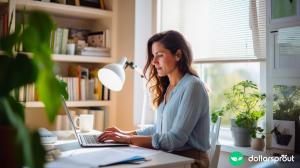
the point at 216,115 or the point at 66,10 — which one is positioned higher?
the point at 66,10

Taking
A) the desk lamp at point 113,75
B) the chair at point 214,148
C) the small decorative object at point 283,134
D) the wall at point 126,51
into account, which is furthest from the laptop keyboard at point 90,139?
the small decorative object at point 283,134

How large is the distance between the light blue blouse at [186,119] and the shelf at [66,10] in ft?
3.93

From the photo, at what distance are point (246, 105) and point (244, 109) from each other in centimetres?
3

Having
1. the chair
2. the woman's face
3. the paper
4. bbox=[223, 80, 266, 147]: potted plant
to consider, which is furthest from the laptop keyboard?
bbox=[223, 80, 266, 147]: potted plant

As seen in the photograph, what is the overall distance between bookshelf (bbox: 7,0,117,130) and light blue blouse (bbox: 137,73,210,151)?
3.27ft

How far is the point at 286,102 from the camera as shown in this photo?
5.98 ft

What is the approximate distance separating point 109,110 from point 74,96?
324mm

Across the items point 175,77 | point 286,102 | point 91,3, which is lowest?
point 286,102

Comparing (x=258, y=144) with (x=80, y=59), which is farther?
(x=80, y=59)

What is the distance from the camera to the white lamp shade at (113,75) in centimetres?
200

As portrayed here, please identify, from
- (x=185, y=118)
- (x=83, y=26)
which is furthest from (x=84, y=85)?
(x=185, y=118)

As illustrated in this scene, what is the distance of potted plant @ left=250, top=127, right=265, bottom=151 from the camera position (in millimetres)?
2002

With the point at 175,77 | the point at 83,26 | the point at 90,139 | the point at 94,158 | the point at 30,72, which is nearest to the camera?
the point at 30,72

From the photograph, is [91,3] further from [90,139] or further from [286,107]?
[286,107]
